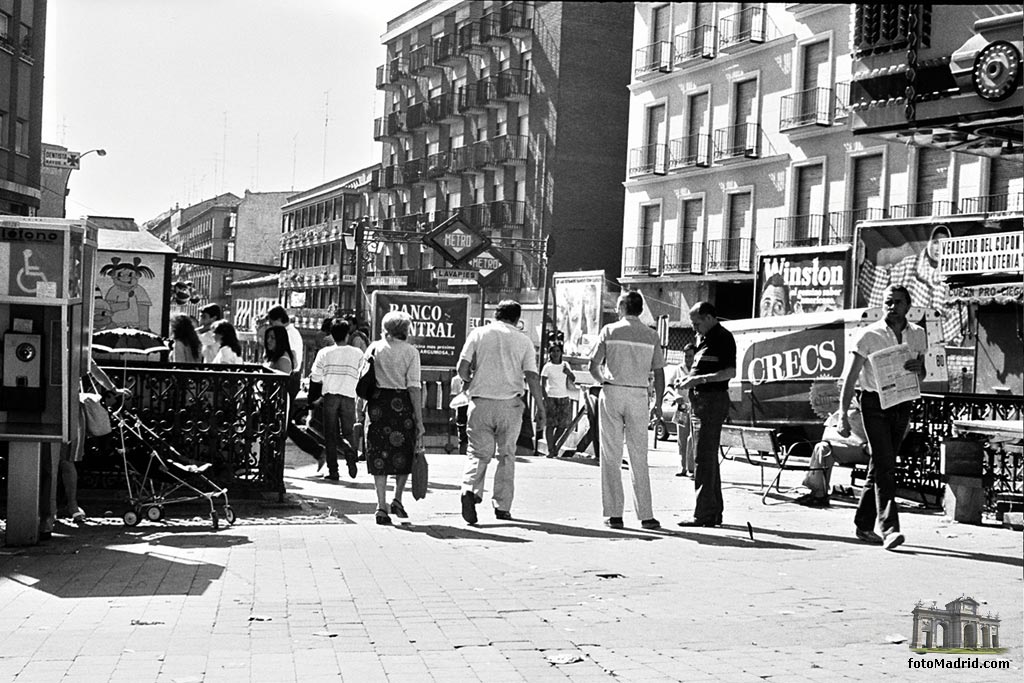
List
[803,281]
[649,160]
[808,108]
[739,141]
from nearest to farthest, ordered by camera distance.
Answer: [803,281] < [808,108] < [739,141] < [649,160]

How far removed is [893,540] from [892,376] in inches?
48.0

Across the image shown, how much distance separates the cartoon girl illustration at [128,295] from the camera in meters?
18.0

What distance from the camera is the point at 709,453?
432 inches

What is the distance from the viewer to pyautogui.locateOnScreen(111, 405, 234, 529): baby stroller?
1004cm

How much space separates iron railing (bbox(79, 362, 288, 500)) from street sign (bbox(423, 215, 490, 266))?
1802 centimetres

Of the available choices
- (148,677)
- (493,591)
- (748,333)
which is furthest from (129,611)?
(748,333)

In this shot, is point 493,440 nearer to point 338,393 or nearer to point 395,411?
point 395,411

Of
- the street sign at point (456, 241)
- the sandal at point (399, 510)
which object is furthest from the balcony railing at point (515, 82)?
the sandal at point (399, 510)

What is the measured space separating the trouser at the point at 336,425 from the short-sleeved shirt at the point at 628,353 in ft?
14.1

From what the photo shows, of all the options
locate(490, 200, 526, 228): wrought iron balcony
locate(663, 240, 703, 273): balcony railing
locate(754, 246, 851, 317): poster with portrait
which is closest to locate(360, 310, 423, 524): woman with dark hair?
locate(754, 246, 851, 317): poster with portrait

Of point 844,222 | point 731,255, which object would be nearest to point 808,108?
point 844,222

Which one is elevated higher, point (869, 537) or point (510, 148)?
point (510, 148)

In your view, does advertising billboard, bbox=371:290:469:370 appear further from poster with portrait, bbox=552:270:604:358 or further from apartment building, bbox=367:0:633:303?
apartment building, bbox=367:0:633:303

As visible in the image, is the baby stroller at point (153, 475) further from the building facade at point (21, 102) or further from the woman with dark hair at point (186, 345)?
the woman with dark hair at point (186, 345)
